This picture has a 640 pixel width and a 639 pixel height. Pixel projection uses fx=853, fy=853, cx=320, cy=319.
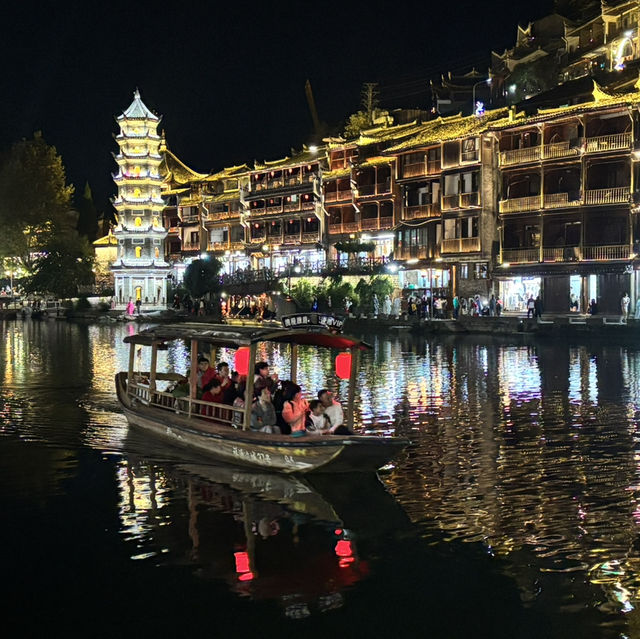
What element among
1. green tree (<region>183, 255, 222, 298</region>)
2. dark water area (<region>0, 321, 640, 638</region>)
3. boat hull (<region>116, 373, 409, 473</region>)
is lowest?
dark water area (<region>0, 321, 640, 638</region>)

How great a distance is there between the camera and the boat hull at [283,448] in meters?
12.9

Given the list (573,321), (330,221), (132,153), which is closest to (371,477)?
(573,321)

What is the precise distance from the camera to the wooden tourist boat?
1309 cm

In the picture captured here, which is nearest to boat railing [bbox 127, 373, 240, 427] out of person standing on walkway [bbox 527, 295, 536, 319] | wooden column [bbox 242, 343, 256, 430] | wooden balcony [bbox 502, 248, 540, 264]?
wooden column [bbox 242, 343, 256, 430]

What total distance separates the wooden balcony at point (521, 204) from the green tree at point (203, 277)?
25.8 metres

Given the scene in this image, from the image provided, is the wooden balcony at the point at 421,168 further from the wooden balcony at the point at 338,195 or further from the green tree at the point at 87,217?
the green tree at the point at 87,217

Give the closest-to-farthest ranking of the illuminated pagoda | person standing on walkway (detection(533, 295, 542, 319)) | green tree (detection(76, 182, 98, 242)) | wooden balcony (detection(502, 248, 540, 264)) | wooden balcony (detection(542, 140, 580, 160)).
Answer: person standing on walkway (detection(533, 295, 542, 319))
wooden balcony (detection(542, 140, 580, 160))
wooden balcony (detection(502, 248, 540, 264))
the illuminated pagoda
green tree (detection(76, 182, 98, 242))

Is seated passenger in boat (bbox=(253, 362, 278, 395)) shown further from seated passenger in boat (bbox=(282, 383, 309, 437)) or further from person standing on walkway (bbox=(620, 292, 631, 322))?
person standing on walkway (bbox=(620, 292, 631, 322))

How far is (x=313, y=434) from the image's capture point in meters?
13.5

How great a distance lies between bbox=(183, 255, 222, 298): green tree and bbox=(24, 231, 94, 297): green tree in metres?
19.7

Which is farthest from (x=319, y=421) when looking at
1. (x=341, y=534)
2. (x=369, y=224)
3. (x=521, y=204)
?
(x=369, y=224)

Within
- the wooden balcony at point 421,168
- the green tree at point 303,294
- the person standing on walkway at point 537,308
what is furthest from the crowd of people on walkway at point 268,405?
the wooden balcony at point 421,168

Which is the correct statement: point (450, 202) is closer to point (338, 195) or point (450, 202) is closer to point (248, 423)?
point (338, 195)

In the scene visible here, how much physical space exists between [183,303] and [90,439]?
5788 centimetres
